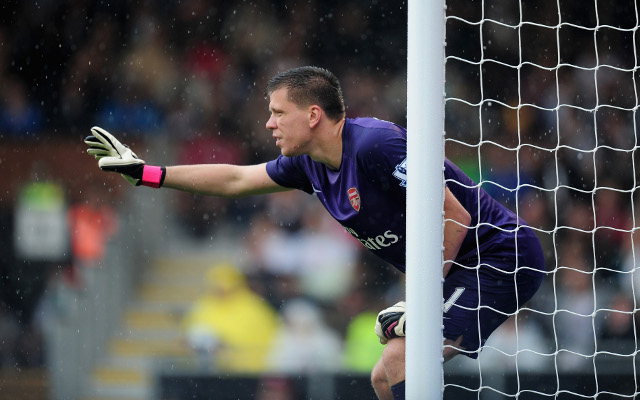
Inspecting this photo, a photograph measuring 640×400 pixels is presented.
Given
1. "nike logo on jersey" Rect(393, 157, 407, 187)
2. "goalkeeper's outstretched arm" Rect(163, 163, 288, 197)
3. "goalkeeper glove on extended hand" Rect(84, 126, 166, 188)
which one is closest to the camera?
"nike logo on jersey" Rect(393, 157, 407, 187)

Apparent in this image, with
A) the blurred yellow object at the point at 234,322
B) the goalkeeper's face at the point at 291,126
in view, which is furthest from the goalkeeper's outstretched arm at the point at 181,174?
the blurred yellow object at the point at 234,322

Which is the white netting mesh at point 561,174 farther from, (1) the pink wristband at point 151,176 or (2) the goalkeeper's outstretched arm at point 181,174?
(1) the pink wristband at point 151,176

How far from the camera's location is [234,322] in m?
7.11

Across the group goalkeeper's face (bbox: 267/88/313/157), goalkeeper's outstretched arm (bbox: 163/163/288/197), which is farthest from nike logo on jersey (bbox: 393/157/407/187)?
goalkeeper's outstretched arm (bbox: 163/163/288/197)

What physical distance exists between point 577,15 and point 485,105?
159 centimetres

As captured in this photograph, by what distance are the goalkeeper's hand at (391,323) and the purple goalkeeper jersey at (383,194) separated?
0.72 feet

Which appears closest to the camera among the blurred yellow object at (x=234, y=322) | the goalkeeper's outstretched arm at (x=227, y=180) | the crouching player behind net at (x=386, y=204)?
→ the crouching player behind net at (x=386, y=204)

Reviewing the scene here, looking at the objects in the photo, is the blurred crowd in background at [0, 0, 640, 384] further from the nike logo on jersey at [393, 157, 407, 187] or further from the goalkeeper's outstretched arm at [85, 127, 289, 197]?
the nike logo on jersey at [393, 157, 407, 187]

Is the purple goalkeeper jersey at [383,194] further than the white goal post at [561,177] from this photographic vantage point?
No

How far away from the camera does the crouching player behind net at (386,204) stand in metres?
3.26

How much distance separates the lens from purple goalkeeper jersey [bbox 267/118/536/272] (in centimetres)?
319

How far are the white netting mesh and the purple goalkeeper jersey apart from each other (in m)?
2.39

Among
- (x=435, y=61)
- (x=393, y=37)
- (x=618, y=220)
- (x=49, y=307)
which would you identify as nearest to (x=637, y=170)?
(x=618, y=220)

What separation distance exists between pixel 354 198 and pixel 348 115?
5.16 meters
